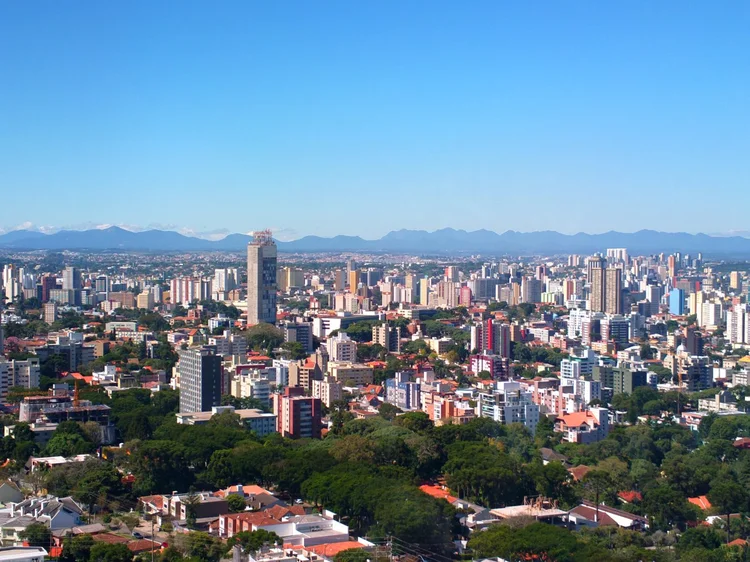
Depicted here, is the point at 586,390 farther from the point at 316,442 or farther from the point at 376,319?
the point at 376,319

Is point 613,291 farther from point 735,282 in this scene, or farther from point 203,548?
point 203,548

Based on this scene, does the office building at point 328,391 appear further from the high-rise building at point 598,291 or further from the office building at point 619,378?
the high-rise building at point 598,291

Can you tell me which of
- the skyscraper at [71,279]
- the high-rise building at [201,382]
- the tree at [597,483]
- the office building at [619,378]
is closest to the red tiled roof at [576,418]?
the office building at [619,378]

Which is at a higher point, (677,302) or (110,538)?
(677,302)

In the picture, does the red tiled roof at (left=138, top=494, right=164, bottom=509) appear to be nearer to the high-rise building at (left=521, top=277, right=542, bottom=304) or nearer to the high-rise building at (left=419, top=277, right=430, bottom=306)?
the high-rise building at (left=419, top=277, right=430, bottom=306)

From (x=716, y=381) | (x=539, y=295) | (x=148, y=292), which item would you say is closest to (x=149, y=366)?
(x=716, y=381)

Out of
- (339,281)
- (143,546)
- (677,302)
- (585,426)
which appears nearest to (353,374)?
(585,426)
